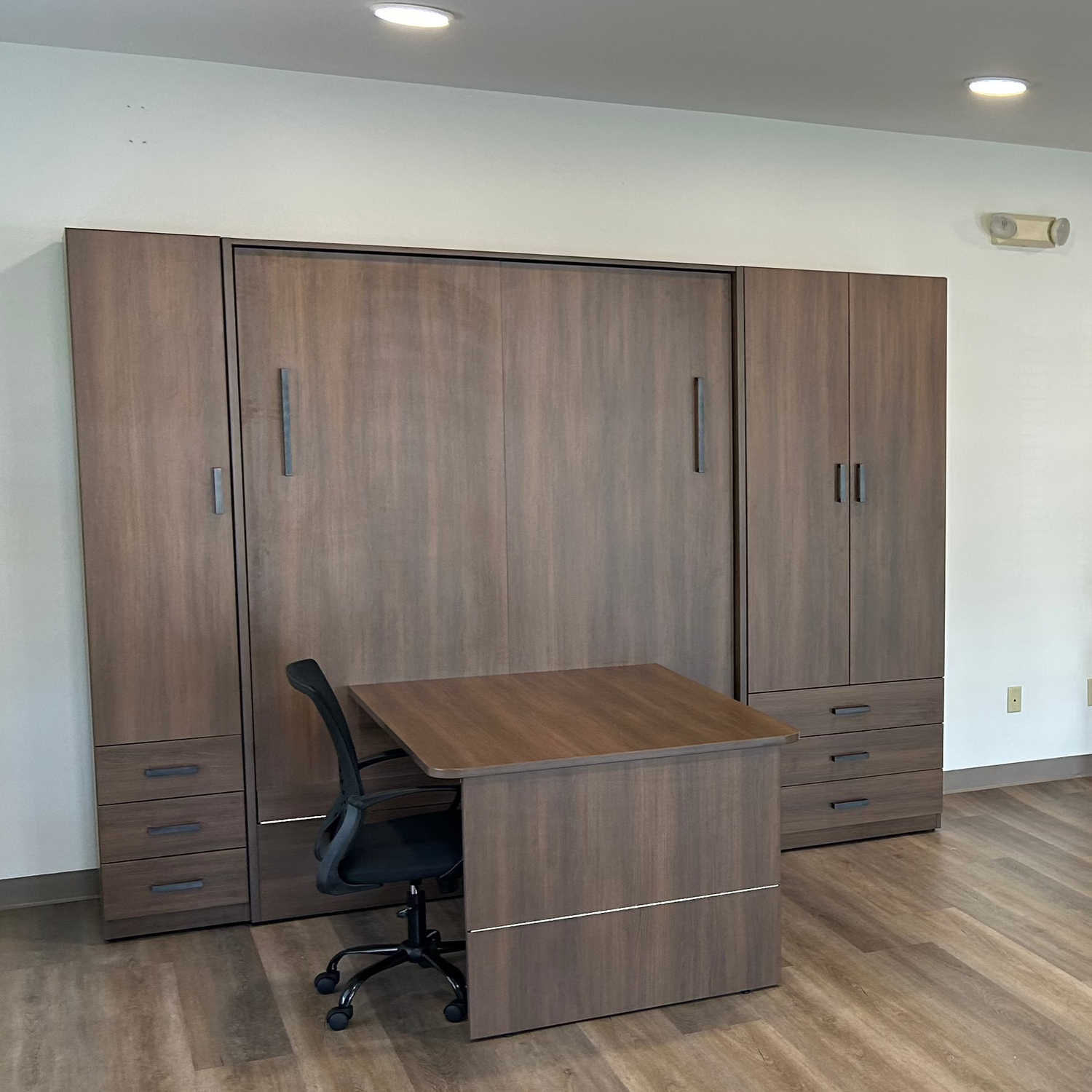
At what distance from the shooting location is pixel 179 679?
11.3 feet

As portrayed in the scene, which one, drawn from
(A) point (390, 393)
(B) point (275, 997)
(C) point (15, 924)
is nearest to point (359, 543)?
(A) point (390, 393)

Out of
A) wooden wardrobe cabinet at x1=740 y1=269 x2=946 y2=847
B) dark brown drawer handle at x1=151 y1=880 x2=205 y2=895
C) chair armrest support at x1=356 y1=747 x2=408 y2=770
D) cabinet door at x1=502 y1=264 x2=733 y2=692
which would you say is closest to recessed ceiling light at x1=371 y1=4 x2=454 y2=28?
cabinet door at x1=502 y1=264 x2=733 y2=692

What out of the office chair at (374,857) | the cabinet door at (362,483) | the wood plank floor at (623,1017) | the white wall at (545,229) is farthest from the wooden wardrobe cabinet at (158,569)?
the office chair at (374,857)

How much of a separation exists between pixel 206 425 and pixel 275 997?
5.37 feet

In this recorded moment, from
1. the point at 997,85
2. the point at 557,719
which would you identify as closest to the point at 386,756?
the point at 557,719

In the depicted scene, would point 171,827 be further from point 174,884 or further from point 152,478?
point 152,478

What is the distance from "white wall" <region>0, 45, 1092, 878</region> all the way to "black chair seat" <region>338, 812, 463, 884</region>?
1.29m

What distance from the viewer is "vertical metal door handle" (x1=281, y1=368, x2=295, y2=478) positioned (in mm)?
3510

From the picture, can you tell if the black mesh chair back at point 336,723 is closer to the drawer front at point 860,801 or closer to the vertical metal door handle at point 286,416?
the vertical metal door handle at point 286,416

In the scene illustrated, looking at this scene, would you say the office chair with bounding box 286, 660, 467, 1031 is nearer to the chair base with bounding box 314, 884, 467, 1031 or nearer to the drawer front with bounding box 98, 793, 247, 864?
the chair base with bounding box 314, 884, 467, 1031

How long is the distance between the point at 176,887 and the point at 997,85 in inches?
151

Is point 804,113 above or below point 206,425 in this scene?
above

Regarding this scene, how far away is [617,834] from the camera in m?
2.89

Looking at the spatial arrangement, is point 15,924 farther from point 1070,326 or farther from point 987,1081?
point 1070,326
